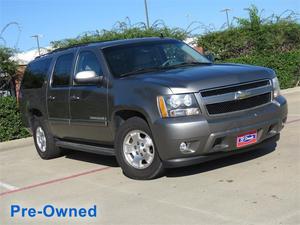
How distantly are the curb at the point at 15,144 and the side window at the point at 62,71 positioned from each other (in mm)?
3334

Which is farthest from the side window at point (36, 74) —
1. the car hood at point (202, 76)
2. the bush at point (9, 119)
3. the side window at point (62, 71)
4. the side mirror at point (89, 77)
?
the car hood at point (202, 76)

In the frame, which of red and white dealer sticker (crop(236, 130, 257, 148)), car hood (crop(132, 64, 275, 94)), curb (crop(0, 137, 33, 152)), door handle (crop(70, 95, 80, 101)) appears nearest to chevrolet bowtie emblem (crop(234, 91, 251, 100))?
car hood (crop(132, 64, 275, 94))

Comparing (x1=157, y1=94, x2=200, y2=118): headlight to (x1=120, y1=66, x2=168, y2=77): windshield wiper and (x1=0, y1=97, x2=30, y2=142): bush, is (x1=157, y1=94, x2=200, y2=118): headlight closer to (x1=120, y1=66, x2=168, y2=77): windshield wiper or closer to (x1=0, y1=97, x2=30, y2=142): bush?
(x1=120, y1=66, x2=168, y2=77): windshield wiper

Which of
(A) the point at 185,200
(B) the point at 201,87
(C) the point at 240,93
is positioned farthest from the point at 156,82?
(A) the point at 185,200

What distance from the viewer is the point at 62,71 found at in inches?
324

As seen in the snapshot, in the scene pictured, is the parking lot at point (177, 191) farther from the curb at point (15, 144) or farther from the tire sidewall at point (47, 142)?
the curb at point (15, 144)

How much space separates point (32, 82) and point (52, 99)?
1.19m

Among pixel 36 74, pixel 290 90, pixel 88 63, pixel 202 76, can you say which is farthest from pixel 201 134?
pixel 290 90

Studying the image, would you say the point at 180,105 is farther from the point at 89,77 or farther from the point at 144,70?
the point at 89,77

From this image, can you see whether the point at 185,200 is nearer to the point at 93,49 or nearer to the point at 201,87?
the point at 201,87

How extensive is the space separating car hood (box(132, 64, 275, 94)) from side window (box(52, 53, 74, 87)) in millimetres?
1689

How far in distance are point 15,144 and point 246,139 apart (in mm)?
6659

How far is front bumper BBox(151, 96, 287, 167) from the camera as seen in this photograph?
589 centimetres

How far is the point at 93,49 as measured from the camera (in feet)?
24.5
